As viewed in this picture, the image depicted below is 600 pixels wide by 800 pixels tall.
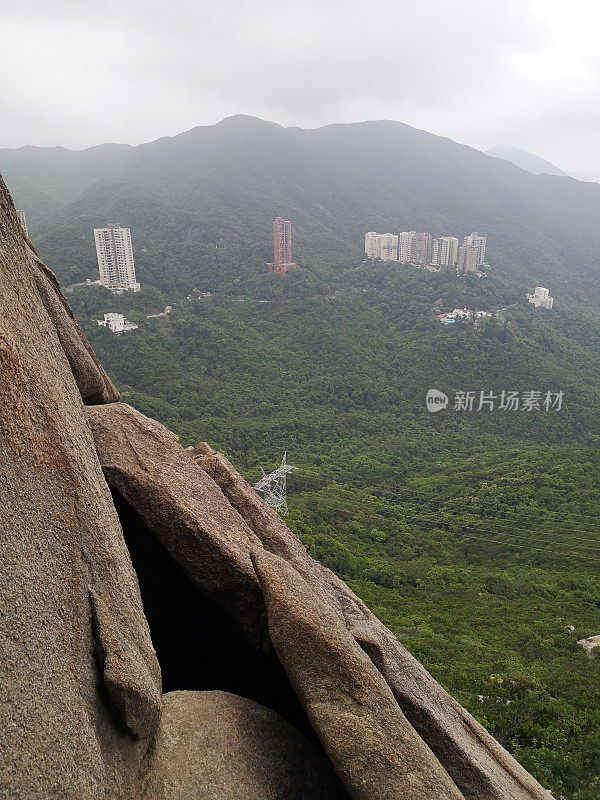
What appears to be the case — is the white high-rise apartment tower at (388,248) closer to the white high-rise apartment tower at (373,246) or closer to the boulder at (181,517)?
the white high-rise apartment tower at (373,246)

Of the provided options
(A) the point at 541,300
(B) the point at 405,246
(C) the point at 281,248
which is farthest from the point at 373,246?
(A) the point at 541,300

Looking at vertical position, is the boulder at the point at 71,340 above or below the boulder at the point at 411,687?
above

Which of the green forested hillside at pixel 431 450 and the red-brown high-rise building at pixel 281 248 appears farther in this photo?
the red-brown high-rise building at pixel 281 248

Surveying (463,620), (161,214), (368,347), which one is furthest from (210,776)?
(161,214)

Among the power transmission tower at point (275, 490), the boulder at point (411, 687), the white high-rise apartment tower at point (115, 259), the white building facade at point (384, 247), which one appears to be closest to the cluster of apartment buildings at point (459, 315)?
the white building facade at point (384, 247)

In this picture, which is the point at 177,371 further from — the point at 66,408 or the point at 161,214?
the point at 161,214

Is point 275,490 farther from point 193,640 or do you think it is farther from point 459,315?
point 459,315

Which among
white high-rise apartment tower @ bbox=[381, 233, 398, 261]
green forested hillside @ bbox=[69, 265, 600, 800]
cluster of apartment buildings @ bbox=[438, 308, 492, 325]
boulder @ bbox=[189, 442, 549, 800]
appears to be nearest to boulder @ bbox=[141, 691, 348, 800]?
boulder @ bbox=[189, 442, 549, 800]

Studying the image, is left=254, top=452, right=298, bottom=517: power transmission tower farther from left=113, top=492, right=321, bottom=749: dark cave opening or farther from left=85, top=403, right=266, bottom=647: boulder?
left=85, top=403, right=266, bottom=647: boulder
